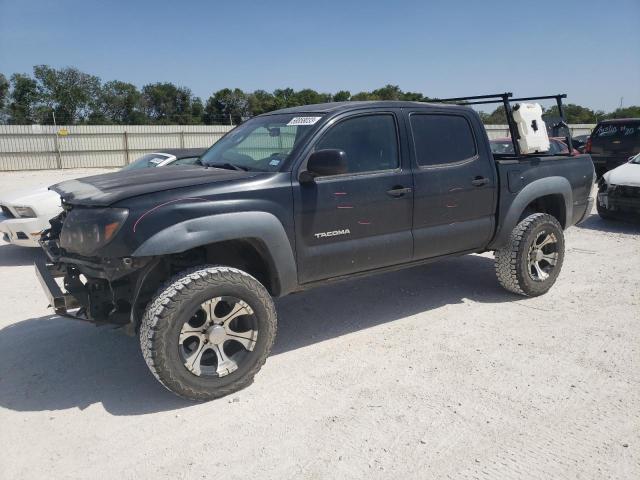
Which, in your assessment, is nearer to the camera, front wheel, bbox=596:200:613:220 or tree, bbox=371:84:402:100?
→ front wheel, bbox=596:200:613:220

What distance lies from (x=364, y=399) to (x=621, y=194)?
7615 mm

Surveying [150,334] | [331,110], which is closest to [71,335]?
[150,334]

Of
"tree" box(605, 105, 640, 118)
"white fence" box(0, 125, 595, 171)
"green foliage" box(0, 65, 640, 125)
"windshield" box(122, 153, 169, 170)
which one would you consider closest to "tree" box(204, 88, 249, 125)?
"green foliage" box(0, 65, 640, 125)

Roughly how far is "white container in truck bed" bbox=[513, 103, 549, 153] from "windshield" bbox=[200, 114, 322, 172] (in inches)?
91.9

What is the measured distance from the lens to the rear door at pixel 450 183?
432cm

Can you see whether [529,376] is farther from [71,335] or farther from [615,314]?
[71,335]

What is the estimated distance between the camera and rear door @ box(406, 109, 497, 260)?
4.32m

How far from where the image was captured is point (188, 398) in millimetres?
3303

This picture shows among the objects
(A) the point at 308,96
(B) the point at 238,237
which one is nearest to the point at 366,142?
(B) the point at 238,237

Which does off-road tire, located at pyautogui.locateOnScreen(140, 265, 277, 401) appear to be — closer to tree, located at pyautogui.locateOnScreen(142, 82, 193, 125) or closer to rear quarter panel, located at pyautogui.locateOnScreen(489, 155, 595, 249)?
rear quarter panel, located at pyautogui.locateOnScreen(489, 155, 595, 249)

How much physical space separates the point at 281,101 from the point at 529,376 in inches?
2101

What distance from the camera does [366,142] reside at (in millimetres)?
4090

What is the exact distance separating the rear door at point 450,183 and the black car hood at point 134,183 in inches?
58.0

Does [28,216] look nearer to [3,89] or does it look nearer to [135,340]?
[135,340]
